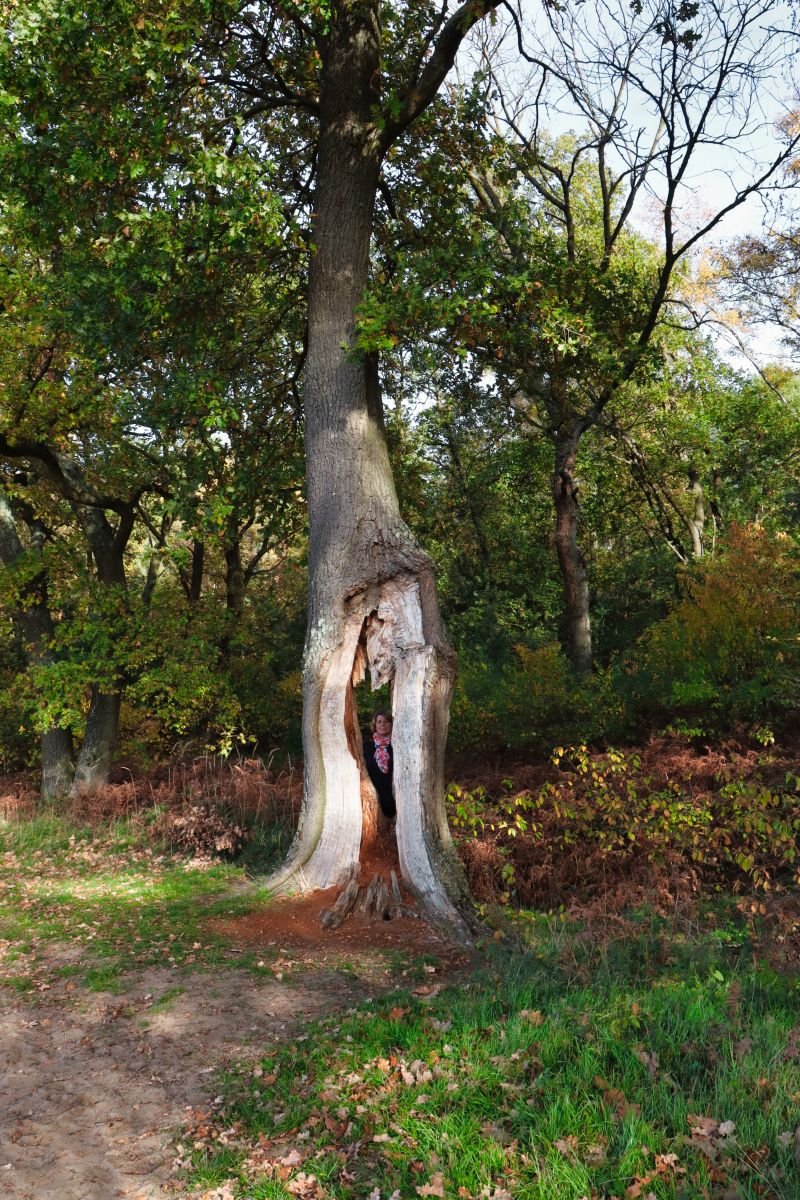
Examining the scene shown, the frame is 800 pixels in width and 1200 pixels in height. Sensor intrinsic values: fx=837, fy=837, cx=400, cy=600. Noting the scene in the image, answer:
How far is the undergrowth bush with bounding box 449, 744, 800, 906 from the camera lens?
7312 mm

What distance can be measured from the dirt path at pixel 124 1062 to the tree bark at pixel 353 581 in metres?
1.51

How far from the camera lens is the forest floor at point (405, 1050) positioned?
325 centimetres

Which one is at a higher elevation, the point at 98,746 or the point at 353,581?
the point at 353,581

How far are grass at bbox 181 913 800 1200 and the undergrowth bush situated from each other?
2406 mm

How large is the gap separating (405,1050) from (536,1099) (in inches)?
38.2

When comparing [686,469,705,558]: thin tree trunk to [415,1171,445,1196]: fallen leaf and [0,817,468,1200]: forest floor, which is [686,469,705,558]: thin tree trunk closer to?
[0,817,468,1200]: forest floor

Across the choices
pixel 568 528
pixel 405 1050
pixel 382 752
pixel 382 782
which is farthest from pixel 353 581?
pixel 568 528

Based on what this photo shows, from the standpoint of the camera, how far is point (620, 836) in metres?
8.08

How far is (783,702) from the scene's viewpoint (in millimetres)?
9461

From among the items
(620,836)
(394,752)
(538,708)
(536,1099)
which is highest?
(538,708)

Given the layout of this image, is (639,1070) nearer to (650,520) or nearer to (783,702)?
(783,702)

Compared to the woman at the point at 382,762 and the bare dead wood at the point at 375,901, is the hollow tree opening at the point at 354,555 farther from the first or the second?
the woman at the point at 382,762

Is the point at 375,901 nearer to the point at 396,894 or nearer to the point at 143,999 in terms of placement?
the point at 396,894

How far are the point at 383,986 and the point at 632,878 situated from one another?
2914mm
